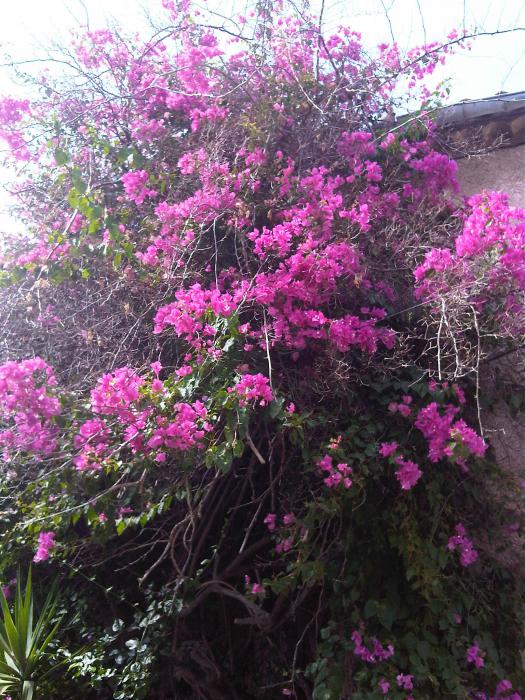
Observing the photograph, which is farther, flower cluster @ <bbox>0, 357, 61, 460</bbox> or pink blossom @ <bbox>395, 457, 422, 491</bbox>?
pink blossom @ <bbox>395, 457, 422, 491</bbox>

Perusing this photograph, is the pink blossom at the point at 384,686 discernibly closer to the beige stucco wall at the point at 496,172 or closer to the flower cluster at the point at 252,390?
the flower cluster at the point at 252,390

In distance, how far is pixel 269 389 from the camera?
2.45 m

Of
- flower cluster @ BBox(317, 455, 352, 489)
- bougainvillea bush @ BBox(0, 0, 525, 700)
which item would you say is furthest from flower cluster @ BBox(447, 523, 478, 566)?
flower cluster @ BBox(317, 455, 352, 489)

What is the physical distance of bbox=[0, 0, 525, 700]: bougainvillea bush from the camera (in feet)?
8.27

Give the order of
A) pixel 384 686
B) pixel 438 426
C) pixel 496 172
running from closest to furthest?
pixel 384 686 < pixel 438 426 < pixel 496 172

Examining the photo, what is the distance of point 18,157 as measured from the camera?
4.02 meters

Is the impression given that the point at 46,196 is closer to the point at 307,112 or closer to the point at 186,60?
the point at 186,60

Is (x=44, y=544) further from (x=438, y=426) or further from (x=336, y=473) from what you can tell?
(x=438, y=426)

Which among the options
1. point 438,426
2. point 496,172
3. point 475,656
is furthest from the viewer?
point 496,172

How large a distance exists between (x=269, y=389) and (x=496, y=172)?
265cm

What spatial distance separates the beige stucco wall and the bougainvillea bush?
433 millimetres

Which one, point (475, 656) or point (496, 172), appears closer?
point (475, 656)

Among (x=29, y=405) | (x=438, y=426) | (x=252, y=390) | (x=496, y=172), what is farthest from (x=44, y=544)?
(x=496, y=172)

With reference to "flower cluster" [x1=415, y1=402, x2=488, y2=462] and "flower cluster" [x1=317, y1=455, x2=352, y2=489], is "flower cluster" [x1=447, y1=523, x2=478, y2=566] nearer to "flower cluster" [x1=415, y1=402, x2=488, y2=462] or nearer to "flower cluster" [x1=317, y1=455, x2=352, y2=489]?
"flower cluster" [x1=415, y1=402, x2=488, y2=462]
